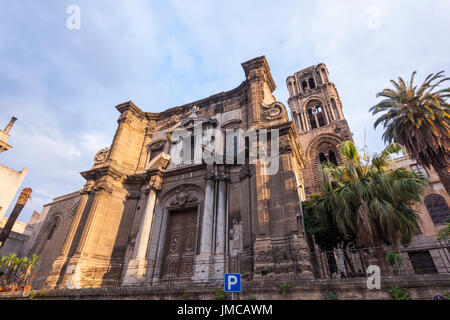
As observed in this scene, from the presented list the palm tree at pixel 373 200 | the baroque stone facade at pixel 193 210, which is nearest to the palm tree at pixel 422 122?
the palm tree at pixel 373 200

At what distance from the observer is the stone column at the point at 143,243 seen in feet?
41.4

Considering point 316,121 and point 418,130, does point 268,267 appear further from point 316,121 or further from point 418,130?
point 316,121

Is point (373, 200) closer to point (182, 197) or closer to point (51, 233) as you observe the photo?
point (182, 197)

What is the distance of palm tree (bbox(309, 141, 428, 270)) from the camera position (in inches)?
420

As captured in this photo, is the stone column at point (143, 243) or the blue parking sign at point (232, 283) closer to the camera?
the blue parking sign at point (232, 283)

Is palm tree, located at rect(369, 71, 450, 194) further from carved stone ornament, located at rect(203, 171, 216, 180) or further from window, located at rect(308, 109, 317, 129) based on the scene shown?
window, located at rect(308, 109, 317, 129)

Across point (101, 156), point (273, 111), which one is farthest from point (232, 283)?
point (101, 156)

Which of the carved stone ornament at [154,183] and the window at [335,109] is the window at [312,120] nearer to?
the window at [335,109]

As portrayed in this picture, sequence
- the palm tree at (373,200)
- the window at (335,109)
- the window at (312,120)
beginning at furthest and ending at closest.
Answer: the window at (312,120)
the window at (335,109)
the palm tree at (373,200)

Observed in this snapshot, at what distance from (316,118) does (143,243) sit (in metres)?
30.7

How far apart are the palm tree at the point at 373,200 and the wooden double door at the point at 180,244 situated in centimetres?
666
